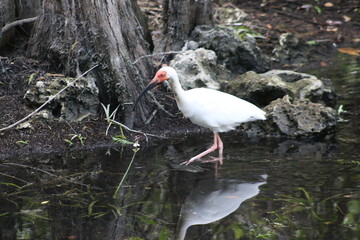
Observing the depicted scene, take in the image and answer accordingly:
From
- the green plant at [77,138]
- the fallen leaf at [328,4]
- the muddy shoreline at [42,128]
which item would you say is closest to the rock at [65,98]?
the muddy shoreline at [42,128]

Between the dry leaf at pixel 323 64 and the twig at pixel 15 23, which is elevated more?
the twig at pixel 15 23

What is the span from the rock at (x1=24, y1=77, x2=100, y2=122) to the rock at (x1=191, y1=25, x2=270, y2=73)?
2.67m

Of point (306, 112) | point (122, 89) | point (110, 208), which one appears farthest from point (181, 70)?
point (110, 208)

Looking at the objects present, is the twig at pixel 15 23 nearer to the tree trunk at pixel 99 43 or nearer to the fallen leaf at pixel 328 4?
the tree trunk at pixel 99 43

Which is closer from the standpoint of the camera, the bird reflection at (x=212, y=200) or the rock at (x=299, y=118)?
the bird reflection at (x=212, y=200)

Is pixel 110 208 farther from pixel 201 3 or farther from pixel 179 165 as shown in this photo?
pixel 201 3

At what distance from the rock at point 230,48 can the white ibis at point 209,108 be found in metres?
2.67

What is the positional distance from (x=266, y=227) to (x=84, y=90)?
363cm

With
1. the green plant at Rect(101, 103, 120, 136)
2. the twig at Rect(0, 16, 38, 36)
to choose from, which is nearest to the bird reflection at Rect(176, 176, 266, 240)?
the green plant at Rect(101, 103, 120, 136)

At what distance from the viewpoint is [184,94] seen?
700 cm

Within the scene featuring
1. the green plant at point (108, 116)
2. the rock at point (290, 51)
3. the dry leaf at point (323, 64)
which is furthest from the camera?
the rock at point (290, 51)

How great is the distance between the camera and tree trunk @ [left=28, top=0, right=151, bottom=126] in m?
7.66

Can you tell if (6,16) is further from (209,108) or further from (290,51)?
(290,51)

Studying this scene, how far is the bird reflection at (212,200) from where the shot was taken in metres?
5.14
